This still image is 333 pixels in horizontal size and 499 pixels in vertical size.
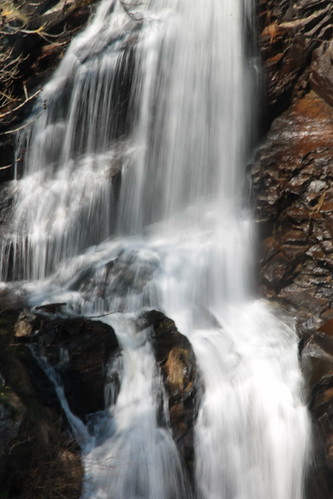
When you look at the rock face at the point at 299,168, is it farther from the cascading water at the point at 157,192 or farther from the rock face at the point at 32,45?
the rock face at the point at 32,45

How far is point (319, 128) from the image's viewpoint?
7062mm

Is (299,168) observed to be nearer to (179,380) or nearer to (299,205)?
(299,205)

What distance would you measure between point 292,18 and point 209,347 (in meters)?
4.84

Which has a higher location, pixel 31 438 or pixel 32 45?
pixel 32 45

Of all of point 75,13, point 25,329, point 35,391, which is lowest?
point 35,391

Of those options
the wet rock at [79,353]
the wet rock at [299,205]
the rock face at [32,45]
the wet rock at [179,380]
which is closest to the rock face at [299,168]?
the wet rock at [299,205]

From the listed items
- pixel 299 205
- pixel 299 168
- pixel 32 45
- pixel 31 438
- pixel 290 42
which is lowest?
pixel 299 205

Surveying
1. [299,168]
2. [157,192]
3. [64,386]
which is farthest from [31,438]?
[299,168]

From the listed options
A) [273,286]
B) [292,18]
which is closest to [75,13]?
[292,18]

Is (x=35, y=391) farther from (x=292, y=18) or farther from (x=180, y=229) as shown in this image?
(x=292, y=18)

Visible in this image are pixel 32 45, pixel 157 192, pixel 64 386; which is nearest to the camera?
pixel 64 386

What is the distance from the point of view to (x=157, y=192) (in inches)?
313

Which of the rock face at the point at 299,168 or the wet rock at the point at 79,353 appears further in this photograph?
the rock face at the point at 299,168

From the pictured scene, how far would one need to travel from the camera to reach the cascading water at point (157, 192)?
6324 millimetres
